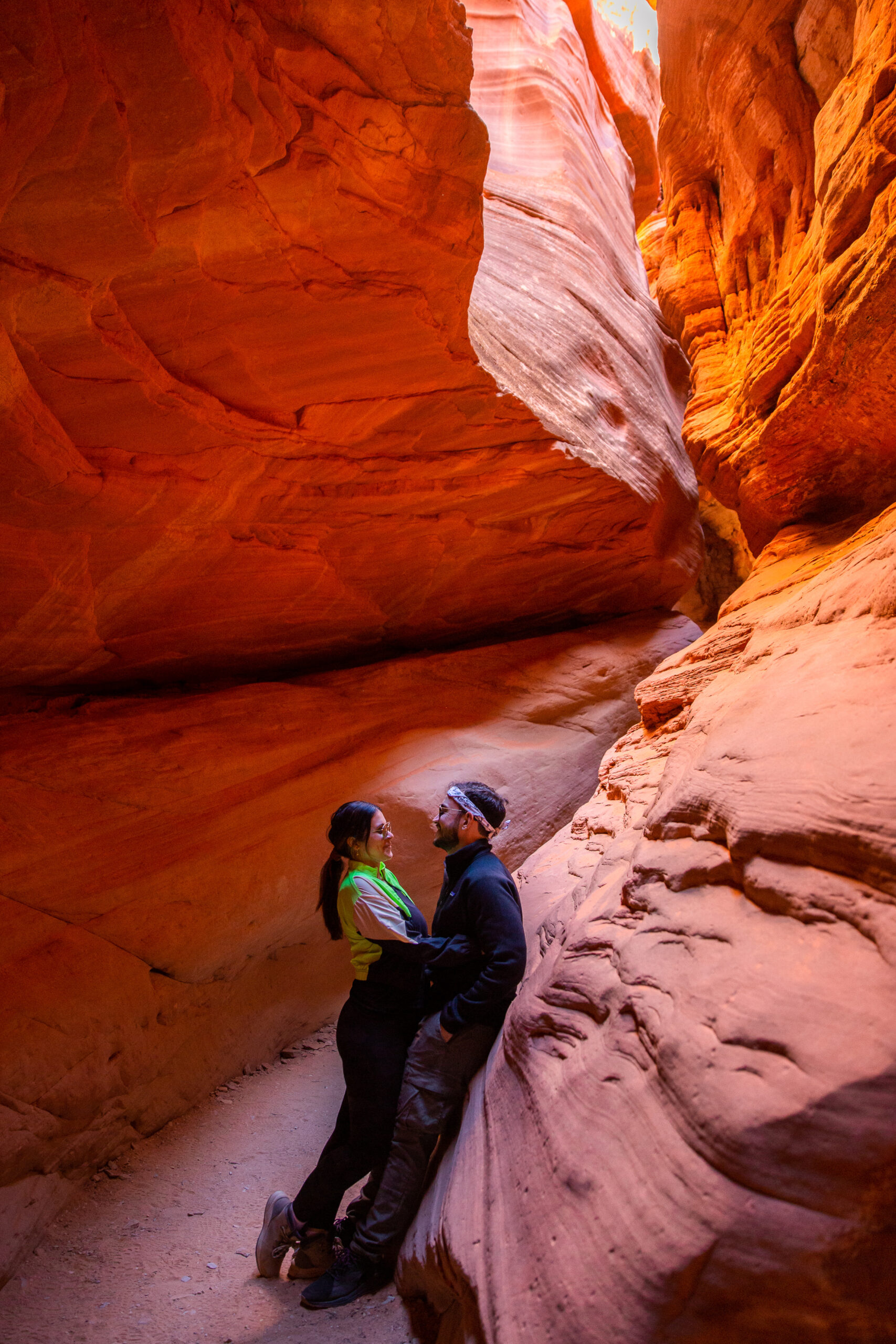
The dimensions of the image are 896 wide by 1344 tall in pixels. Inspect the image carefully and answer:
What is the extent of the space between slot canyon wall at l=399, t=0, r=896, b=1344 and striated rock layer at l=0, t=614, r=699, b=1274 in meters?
1.70

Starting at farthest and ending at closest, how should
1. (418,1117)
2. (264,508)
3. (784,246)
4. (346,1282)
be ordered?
(784,246)
(264,508)
(418,1117)
(346,1282)

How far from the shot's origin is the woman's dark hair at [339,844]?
349cm

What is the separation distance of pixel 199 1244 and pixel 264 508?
13.7 ft

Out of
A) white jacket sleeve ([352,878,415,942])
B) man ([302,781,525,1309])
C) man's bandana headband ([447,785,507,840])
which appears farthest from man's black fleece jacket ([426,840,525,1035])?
white jacket sleeve ([352,878,415,942])

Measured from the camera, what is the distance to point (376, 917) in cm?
323

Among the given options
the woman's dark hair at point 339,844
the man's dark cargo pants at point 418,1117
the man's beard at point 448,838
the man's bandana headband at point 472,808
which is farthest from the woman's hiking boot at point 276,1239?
the man's bandana headband at point 472,808

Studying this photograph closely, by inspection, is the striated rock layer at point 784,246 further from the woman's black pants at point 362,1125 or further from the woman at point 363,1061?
the woman's black pants at point 362,1125

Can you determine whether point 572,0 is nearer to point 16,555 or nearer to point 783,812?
point 16,555

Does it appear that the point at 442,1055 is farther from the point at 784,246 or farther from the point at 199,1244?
the point at 784,246

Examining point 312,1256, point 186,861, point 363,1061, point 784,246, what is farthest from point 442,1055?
point 784,246

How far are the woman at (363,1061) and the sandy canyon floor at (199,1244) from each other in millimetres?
194

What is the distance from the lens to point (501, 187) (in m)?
7.42

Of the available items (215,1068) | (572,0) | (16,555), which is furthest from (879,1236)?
(572,0)

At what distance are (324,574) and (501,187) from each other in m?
4.63
